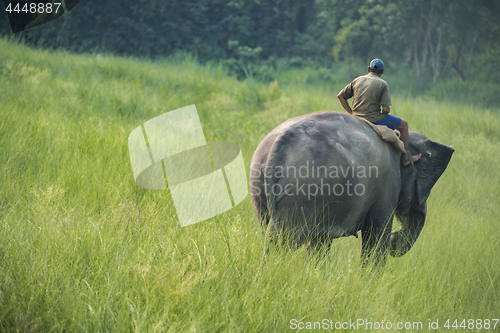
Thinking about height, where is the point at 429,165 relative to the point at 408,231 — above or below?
above

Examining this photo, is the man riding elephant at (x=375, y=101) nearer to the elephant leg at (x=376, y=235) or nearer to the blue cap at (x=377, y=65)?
the blue cap at (x=377, y=65)

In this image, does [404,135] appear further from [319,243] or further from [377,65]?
[319,243]

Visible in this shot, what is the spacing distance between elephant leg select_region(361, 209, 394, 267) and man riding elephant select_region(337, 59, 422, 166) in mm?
608

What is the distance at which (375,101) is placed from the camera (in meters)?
3.54

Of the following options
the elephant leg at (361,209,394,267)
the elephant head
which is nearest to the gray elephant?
the elephant leg at (361,209,394,267)

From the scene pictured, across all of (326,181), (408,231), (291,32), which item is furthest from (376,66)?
(291,32)

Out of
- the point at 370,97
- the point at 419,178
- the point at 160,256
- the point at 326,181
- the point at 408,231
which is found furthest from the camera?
the point at 408,231

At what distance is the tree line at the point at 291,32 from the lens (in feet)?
61.0

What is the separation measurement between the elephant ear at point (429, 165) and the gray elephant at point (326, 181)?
1.55ft

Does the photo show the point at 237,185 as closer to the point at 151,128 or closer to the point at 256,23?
the point at 151,128

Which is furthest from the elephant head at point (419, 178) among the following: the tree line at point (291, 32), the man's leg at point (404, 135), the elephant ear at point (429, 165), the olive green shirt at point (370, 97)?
the tree line at point (291, 32)

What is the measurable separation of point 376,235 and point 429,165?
988 millimetres

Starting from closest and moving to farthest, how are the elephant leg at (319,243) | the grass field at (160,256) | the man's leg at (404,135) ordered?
the grass field at (160,256), the elephant leg at (319,243), the man's leg at (404,135)

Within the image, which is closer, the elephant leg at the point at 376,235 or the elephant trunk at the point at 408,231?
the elephant leg at the point at 376,235
